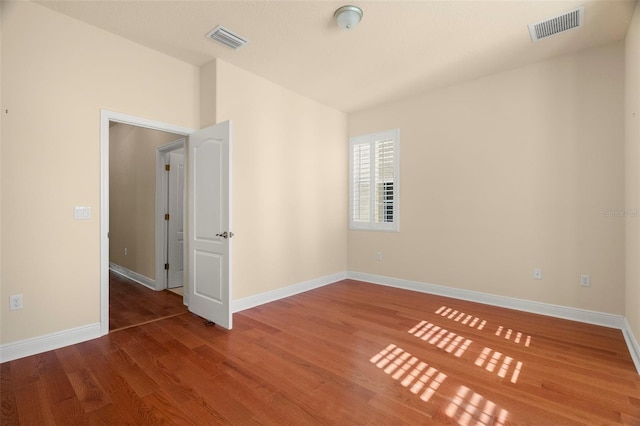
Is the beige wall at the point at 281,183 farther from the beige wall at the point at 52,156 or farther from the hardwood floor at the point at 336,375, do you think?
the beige wall at the point at 52,156

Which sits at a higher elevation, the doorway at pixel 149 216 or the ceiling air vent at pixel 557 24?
the ceiling air vent at pixel 557 24

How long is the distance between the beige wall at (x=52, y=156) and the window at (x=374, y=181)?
→ 11.1 feet

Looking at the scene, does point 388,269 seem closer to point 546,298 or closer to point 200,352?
point 546,298

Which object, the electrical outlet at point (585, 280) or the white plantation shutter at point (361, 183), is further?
the white plantation shutter at point (361, 183)

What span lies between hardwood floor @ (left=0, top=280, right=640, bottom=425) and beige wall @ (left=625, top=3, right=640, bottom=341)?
0.42 meters

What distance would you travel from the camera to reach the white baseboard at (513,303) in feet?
10.4

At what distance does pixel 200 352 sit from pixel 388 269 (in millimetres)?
3121

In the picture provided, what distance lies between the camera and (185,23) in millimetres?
2824

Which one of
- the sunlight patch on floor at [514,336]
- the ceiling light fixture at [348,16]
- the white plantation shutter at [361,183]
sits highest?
the ceiling light fixture at [348,16]

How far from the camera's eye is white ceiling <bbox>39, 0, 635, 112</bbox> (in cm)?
259

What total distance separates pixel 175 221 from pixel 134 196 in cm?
108

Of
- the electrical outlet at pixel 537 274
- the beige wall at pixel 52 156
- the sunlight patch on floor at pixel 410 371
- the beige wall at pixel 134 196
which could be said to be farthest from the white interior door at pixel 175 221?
the electrical outlet at pixel 537 274

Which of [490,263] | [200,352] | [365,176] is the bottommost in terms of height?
[200,352]

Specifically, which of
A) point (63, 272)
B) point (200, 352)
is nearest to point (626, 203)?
point (200, 352)
